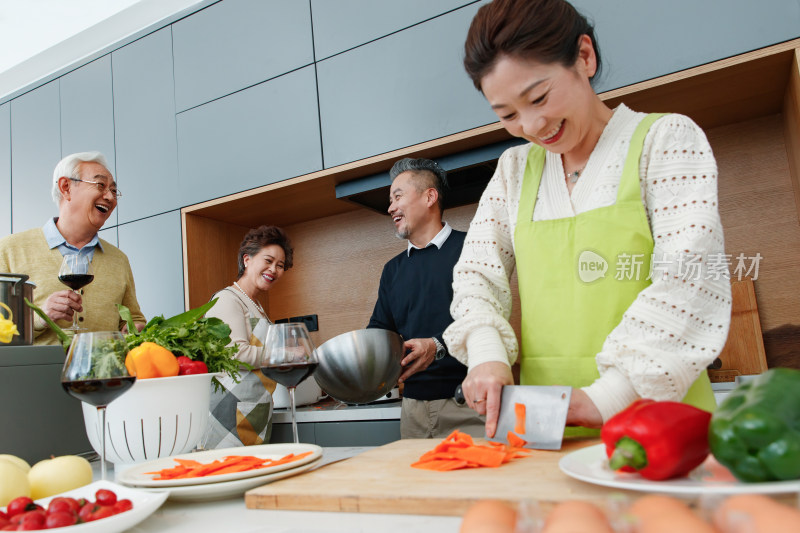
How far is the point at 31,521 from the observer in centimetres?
48

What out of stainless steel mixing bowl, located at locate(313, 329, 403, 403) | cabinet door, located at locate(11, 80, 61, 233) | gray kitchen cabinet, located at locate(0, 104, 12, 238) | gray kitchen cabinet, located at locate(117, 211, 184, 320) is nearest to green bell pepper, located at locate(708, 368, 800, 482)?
stainless steel mixing bowl, located at locate(313, 329, 403, 403)

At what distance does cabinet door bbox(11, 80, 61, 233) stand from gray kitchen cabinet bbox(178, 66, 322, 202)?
89 cm

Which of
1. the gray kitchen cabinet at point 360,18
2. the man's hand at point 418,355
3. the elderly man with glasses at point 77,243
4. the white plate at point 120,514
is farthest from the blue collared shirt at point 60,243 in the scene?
the white plate at point 120,514

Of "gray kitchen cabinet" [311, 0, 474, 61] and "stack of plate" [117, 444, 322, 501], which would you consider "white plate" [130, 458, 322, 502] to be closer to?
"stack of plate" [117, 444, 322, 501]

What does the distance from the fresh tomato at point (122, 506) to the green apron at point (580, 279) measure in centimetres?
62

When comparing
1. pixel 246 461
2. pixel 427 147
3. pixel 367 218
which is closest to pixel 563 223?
pixel 246 461

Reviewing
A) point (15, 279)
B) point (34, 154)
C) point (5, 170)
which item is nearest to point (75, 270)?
point (15, 279)

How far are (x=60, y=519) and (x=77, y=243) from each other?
171cm

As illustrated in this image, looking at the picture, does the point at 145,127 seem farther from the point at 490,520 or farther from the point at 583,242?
the point at 490,520

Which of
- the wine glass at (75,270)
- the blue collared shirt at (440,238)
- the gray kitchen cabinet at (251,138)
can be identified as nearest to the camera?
the wine glass at (75,270)

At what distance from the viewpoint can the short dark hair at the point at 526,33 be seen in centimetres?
89

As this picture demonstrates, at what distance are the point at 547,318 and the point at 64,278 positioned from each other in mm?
886

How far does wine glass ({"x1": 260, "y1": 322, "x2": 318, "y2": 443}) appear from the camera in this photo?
2.65ft

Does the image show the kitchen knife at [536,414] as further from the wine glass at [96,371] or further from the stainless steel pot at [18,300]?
the stainless steel pot at [18,300]
